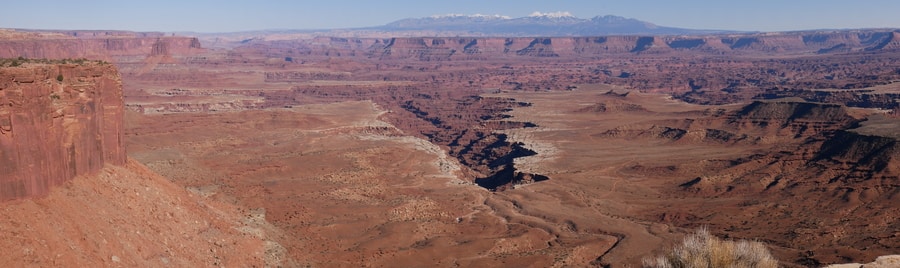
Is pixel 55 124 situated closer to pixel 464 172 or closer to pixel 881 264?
pixel 881 264

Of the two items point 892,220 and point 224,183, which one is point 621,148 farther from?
point 224,183

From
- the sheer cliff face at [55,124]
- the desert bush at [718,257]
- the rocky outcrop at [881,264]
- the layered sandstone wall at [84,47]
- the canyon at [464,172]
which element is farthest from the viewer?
the layered sandstone wall at [84,47]

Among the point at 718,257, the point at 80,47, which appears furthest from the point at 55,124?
the point at 80,47

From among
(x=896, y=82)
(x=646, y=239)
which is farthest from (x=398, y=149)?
(x=896, y=82)

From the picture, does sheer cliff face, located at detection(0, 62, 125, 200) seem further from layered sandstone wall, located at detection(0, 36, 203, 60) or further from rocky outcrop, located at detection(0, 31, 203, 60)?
layered sandstone wall, located at detection(0, 36, 203, 60)

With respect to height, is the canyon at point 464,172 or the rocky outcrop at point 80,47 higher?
the rocky outcrop at point 80,47

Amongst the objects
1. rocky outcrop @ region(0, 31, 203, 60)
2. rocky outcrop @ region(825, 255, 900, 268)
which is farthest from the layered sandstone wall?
rocky outcrop @ region(825, 255, 900, 268)

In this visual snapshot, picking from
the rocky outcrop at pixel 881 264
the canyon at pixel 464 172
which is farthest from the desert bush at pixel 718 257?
the canyon at pixel 464 172

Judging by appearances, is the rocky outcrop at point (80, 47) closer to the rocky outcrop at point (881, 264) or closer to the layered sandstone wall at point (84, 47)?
the layered sandstone wall at point (84, 47)
